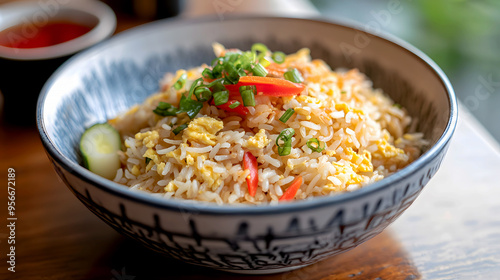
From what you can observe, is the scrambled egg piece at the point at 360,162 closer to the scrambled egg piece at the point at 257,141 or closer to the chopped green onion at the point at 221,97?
the scrambled egg piece at the point at 257,141

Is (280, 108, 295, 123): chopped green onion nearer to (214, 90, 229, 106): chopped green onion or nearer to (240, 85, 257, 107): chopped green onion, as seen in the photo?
(240, 85, 257, 107): chopped green onion

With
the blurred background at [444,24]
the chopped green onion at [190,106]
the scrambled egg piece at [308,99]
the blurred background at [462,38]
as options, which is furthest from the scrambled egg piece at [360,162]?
the blurred background at [462,38]

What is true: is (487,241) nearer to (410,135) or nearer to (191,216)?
(410,135)

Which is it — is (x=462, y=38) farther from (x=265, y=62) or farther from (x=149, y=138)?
(x=149, y=138)

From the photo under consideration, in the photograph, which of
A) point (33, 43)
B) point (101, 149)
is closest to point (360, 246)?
point (101, 149)

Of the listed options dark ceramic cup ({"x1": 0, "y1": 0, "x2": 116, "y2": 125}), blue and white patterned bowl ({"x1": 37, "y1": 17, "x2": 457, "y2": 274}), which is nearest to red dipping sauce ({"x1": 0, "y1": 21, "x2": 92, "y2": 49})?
dark ceramic cup ({"x1": 0, "y1": 0, "x2": 116, "y2": 125})

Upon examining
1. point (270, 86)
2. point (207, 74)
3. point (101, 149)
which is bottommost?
point (101, 149)
